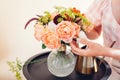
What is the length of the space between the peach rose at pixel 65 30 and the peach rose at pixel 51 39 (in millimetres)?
20

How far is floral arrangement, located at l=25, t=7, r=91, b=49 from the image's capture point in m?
0.97

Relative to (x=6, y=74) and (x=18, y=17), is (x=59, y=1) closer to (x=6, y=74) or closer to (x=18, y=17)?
(x=18, y=17)

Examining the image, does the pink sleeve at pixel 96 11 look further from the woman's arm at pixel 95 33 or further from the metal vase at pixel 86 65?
the metal vase at pixel 86 65

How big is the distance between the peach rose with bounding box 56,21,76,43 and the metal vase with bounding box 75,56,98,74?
21 cm

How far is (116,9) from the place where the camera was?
1.28 m

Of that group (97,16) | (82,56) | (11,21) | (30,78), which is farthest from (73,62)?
(11,21)

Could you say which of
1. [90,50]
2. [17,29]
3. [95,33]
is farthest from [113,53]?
[17,29]

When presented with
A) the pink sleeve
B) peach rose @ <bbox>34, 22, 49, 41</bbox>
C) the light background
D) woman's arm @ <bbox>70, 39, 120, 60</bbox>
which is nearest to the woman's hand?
woman's arm @ <bbox>70, 39, 120, 60</bbox>

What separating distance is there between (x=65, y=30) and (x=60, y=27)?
0.03 metres

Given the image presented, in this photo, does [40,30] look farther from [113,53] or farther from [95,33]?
[95,33]

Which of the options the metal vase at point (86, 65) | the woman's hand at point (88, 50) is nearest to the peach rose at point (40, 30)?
the woman's hand at point (88, 50)

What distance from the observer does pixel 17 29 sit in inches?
53.4

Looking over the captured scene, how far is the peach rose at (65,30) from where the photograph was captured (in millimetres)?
973

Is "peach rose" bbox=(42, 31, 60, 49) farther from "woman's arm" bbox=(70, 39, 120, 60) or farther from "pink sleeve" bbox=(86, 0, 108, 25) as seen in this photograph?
"pink sleeve" bbox=(86, 0, 108, 25)
